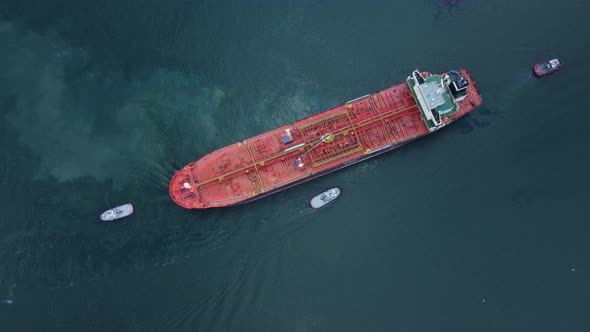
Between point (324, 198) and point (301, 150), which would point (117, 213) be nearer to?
point (301, 150)

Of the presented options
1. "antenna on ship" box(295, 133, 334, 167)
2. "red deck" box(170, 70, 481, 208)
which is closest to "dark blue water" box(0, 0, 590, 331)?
"red deck" box(170, 70, 481, 208)

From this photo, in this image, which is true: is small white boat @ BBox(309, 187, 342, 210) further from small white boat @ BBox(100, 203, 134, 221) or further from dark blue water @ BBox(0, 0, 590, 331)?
small white boat @ BBox(100, 203, 134, 221)

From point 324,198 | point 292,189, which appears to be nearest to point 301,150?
point 292,189

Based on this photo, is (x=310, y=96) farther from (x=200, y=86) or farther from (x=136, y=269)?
(x=136, y=269)

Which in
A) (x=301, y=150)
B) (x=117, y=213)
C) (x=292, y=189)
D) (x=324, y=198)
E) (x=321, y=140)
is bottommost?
(x=324, y=198)

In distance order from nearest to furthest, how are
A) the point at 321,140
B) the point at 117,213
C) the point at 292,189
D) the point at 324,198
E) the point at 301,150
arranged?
1. the point at 117,213
2. the point at 321,140
3. the point at 301,150
4. the point at 324,198
5. the point at 292,189

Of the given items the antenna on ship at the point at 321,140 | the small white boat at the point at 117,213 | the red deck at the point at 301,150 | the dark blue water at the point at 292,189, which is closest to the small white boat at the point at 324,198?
the dark blue water at the point at 292,189
